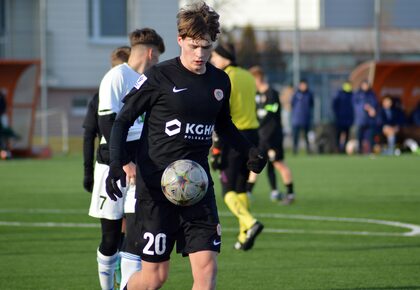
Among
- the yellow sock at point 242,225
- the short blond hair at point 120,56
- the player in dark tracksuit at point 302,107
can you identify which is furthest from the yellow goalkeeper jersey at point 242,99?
the player in dark tracksuit at point 302,107

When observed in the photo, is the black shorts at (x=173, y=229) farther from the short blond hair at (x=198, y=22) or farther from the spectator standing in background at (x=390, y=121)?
the spectator standing in background at (x=390, y=121)

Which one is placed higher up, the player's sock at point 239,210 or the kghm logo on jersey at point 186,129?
the kghm logo on jersey at point 186,129

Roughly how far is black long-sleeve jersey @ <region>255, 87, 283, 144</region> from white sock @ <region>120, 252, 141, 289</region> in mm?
9736

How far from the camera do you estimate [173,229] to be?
7016 millimetres

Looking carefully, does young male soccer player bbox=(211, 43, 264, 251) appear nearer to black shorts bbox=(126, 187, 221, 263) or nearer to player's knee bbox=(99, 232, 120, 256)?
player's knee bbox=(99, 232, 120, 256)

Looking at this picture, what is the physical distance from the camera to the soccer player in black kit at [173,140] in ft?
22.7

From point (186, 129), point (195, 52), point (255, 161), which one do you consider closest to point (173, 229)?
point (186, 129)

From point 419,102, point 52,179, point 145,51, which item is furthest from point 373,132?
point 145,51

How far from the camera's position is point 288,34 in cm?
6172

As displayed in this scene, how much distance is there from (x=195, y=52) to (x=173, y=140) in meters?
0.58

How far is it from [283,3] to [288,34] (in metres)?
2.20

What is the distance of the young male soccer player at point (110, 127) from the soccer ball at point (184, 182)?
1.38 meters

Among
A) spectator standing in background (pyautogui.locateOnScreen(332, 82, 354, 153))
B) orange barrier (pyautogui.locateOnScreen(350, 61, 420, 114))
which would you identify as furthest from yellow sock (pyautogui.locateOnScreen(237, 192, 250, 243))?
orange barrier (pyautogui.locateOnScreen(350, 61, 420, 114))

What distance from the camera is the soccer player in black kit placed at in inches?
273
